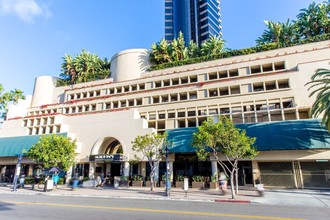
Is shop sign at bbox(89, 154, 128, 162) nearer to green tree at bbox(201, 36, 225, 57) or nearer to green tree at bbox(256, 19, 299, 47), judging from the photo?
green tree at bbox(201, 36, 225, 57)

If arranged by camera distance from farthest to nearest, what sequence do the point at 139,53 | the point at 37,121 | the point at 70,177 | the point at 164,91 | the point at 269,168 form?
the point at 139,53 < the point at 37,121 < the point at 164,91 < the point at 70,177 < the point at 269,168

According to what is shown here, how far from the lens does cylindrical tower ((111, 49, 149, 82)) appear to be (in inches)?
1813

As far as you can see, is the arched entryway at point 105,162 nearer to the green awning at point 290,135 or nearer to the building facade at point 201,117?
the building facade at point 201,117

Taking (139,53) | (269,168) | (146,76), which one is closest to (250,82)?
(269,168)

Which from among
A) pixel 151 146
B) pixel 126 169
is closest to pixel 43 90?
pixel 126 169

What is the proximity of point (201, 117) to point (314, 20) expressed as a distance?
105 feet

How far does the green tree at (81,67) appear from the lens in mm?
52781

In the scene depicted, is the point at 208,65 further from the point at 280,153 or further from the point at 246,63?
the point at 280,153

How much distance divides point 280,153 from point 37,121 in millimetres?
40205

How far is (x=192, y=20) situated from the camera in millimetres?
119125

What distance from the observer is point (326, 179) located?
80.8 ft

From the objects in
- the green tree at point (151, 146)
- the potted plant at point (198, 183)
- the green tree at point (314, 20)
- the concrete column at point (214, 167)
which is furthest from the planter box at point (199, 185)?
the green tree at point (314, 20)

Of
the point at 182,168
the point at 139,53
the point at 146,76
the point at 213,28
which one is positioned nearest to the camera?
the point at 182,168

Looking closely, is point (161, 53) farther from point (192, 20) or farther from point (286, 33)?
point (192, 20)
